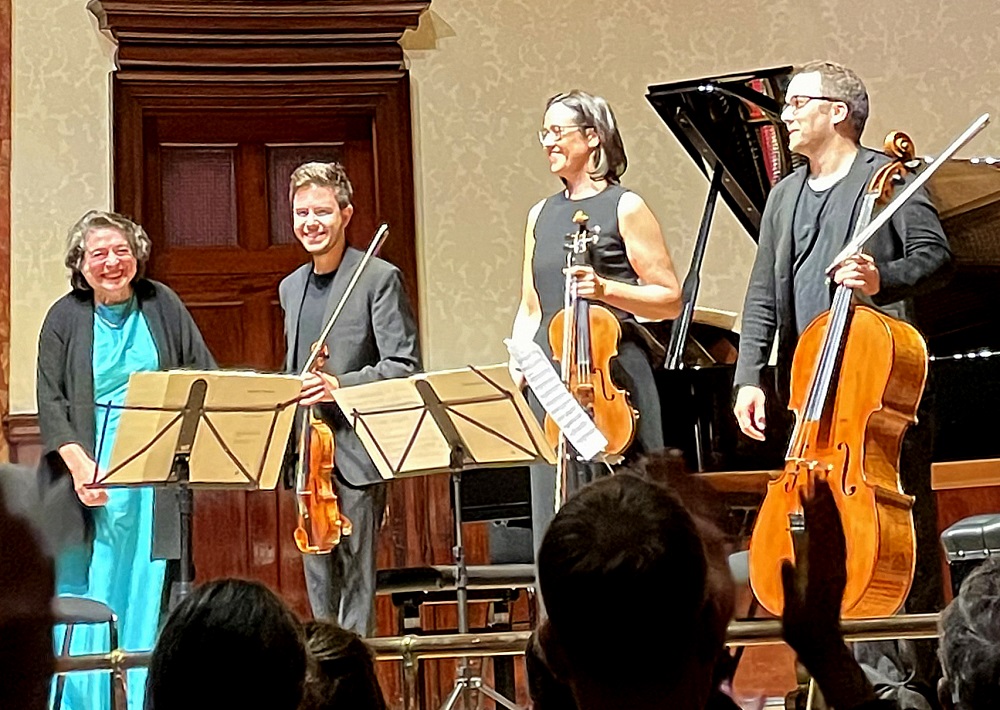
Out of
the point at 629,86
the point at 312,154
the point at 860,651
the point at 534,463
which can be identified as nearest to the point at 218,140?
the point at 312,154

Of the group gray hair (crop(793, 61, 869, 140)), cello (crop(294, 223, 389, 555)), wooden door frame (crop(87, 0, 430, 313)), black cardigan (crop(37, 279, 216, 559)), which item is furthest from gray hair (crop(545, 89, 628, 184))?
wooden door frame (crop(87, 0, 430, 313))

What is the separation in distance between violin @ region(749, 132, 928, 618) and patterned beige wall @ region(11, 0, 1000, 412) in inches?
108

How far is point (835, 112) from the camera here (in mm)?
3350

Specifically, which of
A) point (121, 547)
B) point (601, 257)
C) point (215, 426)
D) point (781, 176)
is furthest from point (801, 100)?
point (121, 547)

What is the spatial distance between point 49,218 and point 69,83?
0.55 meters

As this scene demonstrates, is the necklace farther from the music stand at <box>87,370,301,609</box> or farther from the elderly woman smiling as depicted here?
the music stand at <box>87,370,301,609</box>

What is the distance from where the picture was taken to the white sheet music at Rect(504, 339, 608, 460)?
122 inches

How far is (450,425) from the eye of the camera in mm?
3248

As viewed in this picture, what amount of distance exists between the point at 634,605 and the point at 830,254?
7.20 feet

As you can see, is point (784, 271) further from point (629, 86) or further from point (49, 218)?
point (49, 218)

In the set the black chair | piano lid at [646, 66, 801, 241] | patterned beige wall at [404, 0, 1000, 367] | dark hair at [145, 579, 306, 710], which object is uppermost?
patterned beige wall at [404, 0, 1000, 367]

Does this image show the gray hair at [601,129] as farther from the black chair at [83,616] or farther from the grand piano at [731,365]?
the black chair at [83,616]

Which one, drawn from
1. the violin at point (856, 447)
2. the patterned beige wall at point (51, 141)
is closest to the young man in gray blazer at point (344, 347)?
the violin at point (856, 447)

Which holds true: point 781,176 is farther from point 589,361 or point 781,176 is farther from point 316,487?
point 316,487
